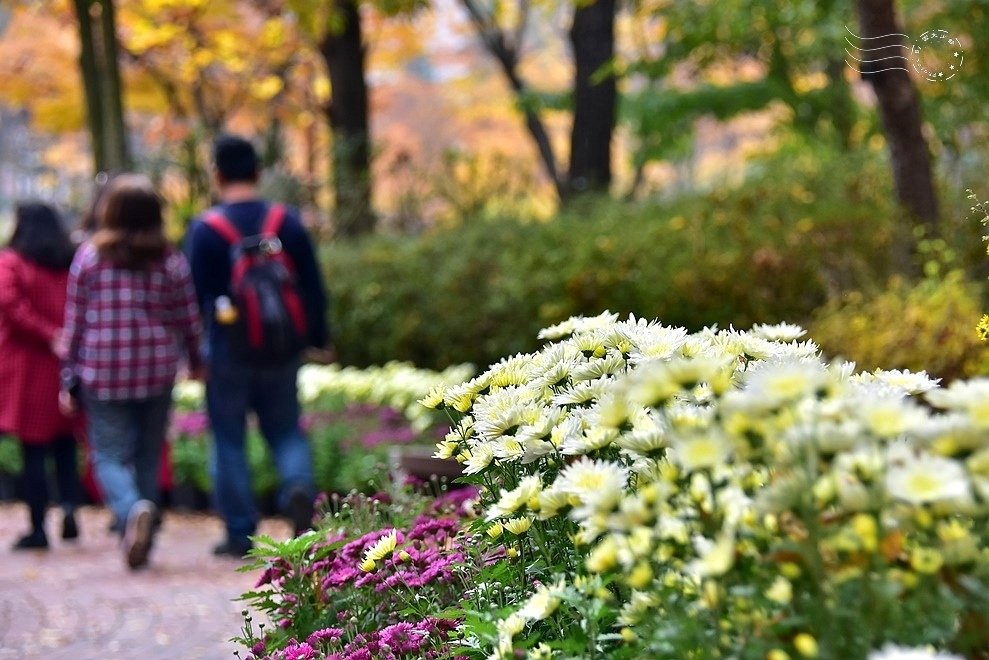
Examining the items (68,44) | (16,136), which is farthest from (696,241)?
(16,136)

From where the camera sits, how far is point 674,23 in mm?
10992

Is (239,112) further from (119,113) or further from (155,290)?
(155,290)

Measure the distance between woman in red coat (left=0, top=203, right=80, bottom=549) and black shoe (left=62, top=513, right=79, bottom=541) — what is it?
0.27 m

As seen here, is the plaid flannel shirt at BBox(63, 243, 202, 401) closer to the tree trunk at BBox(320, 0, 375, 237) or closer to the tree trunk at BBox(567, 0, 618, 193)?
the tree trunk at BBox(567, 0, 618, 193)

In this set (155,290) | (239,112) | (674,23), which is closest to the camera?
(155,290)

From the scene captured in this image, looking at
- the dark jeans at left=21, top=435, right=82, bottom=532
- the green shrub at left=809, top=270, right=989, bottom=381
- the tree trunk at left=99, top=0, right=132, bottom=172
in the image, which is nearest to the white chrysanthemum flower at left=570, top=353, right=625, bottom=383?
the green shrub at left=809, top=270, right=989, bottom=381

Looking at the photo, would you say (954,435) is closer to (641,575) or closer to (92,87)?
(641,575)

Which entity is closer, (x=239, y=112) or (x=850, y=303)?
(x=850, y=303)

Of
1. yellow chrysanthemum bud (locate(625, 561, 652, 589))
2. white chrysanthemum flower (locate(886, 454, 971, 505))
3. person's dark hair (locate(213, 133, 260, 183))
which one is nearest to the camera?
white chrysanthemum flower (locate(886, 454, 971, 505))

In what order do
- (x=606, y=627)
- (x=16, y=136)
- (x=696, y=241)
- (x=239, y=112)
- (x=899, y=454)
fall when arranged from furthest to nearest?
(x=16, y=136)
(x=239, y=112)
(x=696, y=241)
(x=606, y=627)
(x=899, y=454)

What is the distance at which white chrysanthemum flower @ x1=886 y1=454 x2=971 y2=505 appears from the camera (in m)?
1.76

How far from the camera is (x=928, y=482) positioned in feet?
5.84

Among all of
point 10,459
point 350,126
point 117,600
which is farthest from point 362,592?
point 350,126

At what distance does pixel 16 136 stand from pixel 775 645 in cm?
5052
